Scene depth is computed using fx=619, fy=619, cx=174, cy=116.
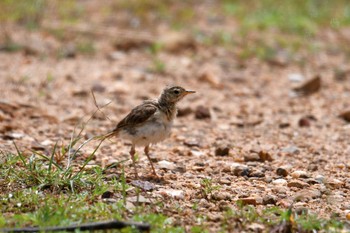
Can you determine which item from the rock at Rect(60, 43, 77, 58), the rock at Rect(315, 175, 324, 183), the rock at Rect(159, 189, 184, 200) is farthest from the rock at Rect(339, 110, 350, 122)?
the rock at Rect(60, 43, 77, 58)

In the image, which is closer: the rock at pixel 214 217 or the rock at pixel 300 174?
the rock at pixel 214 217

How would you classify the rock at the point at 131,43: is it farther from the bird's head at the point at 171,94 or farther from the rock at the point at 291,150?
the bird's head at the point at 171,94

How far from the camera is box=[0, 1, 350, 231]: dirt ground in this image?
5660 millimetres

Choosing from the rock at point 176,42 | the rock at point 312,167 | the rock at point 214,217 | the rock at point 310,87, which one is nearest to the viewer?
the rock at point 214,217

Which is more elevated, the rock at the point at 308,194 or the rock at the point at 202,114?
the rock at the point at 202,114

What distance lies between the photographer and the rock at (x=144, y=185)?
17.5 ft

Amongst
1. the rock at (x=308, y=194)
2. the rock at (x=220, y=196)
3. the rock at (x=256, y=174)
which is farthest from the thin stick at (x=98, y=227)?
the rock at (x=256, y=174)

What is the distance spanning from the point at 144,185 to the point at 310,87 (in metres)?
5.21

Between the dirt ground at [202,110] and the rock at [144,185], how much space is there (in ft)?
0.23

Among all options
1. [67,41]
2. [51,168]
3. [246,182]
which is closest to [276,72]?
[67,41]

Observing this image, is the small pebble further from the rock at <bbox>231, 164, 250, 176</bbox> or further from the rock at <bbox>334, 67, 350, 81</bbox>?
the rock at <bbox>334, 67, 350, 81</bbox>

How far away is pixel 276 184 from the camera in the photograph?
575cm

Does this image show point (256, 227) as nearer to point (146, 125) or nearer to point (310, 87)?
point (146, 125)

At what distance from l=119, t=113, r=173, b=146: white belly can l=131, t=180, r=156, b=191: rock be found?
21.6 inches
